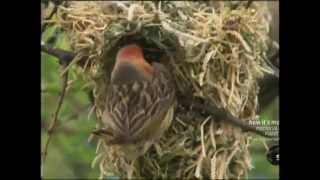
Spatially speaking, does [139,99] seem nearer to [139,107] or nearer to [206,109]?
[139,107]

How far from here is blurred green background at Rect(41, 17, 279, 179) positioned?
3.50ft

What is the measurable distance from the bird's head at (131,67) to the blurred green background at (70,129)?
8 centimetres

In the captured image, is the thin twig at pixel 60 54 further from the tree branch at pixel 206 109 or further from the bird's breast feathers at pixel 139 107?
the tree branch at pixel 206 109

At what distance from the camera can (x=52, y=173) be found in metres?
1.08

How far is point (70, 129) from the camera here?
1074 mm

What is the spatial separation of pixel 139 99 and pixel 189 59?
131 millimetres

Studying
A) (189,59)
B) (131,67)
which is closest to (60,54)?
(131,67)

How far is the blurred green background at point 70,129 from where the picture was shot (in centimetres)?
107

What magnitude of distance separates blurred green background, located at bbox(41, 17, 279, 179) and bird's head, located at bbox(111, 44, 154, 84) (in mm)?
77

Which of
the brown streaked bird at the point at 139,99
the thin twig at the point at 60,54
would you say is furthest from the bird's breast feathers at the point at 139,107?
the thin twig at the point at 60,54

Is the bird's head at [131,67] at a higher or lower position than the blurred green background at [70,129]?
higher

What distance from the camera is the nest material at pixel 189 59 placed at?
1.05 meters

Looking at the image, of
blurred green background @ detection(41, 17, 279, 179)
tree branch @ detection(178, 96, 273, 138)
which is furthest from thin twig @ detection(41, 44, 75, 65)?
tree branch @ detection(178, 96, 273, 138)
